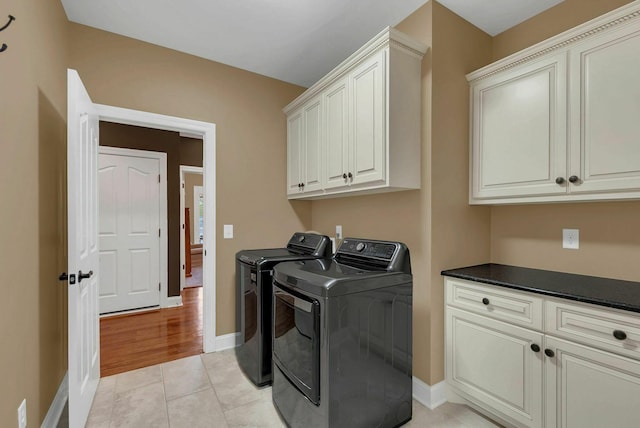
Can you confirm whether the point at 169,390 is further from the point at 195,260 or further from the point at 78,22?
the point at 195,260

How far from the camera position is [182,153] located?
5.25 m

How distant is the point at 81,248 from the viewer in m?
1.68

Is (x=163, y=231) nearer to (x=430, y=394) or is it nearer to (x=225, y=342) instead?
(x=225, y=342)

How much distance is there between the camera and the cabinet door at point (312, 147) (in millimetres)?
2609

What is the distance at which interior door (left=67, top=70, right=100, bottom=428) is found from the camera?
61.0 inches

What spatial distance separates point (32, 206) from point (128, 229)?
2577 mm

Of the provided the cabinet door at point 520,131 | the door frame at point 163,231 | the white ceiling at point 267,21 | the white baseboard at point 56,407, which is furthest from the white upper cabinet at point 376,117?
the door frame at point 163,231

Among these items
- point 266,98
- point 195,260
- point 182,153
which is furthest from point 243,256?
point 195,260

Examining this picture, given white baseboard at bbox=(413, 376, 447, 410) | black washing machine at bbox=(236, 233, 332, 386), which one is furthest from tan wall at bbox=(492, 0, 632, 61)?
white baseboard at bbox=(413, 376, 447, 410)

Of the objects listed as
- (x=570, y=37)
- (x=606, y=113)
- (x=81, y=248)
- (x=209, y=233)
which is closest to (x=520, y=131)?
(x=606, y=113)

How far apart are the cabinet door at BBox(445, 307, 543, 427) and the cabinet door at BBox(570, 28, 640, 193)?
0.93 metres

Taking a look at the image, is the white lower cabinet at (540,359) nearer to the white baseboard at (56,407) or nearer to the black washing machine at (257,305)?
the black washing machine at (257,305)

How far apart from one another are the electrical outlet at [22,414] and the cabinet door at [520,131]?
2.81 metres

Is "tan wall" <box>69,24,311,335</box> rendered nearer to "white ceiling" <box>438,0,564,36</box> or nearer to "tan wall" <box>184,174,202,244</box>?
"white ceiling" <box>438,0,564,36</box>
